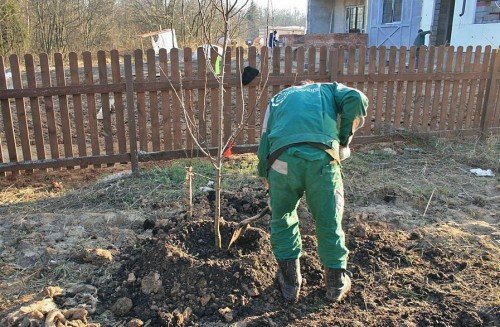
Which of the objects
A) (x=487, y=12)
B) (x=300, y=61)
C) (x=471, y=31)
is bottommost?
(x=300, y=61)

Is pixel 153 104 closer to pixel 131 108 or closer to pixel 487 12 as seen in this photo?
pixel 131 108

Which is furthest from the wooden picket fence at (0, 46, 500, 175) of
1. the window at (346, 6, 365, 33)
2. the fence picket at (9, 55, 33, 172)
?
the window at (346, 6, 365, 33)

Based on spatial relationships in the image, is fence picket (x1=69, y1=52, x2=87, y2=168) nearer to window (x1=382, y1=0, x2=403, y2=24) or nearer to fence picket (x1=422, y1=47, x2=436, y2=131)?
fence picket (x1=422, y1=47, x2=436, y2=131)

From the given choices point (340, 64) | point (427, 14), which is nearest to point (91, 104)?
point (340, 64)

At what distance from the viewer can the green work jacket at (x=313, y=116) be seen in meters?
2.80

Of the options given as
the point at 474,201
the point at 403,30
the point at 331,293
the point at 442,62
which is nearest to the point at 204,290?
the point at 331,293

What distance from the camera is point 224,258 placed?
3371mm

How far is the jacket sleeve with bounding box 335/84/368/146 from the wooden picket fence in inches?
74.1

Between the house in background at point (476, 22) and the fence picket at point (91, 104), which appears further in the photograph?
the house in background at point (476, 22)

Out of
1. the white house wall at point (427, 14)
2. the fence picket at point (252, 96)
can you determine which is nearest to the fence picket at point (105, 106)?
the fence picket at point (252, 96)

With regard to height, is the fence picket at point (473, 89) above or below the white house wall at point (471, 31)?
below

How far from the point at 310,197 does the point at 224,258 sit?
914 mm

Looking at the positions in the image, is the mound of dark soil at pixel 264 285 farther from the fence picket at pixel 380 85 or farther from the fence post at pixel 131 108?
the fence picket at pixel 380 85

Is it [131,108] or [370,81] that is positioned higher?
[370,81]
